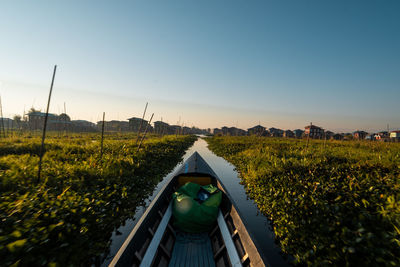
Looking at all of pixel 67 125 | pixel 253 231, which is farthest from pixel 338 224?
pixel 67 125

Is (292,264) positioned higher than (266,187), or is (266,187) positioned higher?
(266,187)

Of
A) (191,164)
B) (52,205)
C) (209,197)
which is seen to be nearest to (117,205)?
(52,205)

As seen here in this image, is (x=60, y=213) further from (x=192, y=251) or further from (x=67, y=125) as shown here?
(x=67, y=125)

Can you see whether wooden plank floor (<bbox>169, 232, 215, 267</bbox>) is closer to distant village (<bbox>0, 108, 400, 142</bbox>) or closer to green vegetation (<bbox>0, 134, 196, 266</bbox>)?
green vegetation (<bbox>0, 134, 196, 266</bbox>)

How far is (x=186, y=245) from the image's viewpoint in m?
3.75

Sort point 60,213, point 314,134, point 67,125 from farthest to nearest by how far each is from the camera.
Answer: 1. point 314,134
2. point 67,125
3. point 60,213

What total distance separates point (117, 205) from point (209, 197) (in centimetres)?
313

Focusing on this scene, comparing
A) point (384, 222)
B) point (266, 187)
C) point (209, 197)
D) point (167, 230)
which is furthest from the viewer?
point (266, 187)

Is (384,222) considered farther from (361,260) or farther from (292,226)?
(292,226)

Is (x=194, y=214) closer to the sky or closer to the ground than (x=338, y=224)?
closer to the ground

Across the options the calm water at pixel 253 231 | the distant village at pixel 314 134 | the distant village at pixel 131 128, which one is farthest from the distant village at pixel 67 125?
the calm water at pixel 253 231

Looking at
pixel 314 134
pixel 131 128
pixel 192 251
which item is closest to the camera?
pixel 192 251

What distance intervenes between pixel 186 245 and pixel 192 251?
0.73 feet

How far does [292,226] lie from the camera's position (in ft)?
13.4
